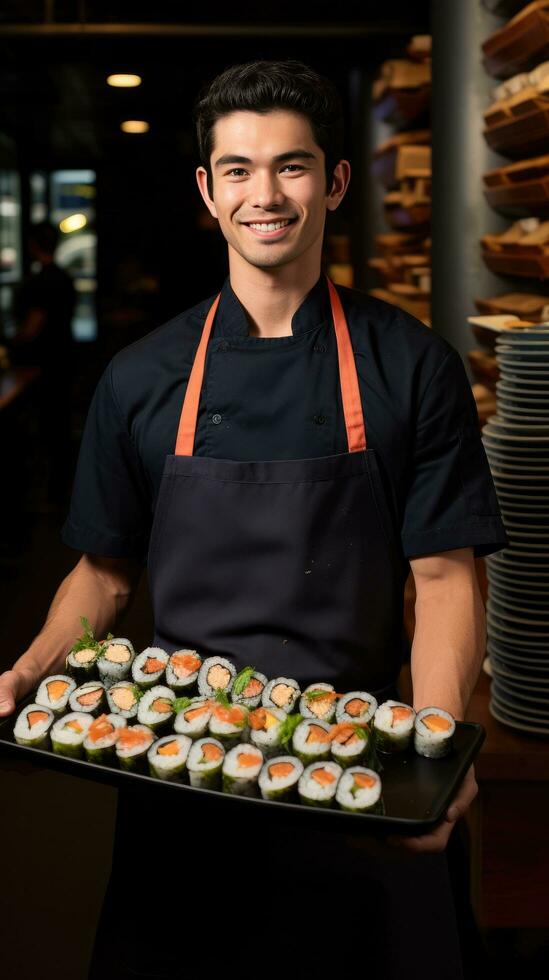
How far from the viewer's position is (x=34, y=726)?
4.78ft

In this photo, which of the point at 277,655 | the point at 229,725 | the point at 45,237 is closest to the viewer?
the point at 229,725

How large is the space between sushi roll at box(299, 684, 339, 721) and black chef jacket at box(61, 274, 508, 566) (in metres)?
0.27

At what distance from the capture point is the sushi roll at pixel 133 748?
1404 millimetres

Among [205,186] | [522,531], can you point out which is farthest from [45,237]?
[205,186]

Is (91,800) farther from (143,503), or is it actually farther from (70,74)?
(70,74)

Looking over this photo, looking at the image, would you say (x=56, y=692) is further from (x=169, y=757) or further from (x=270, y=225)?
(x=270, y=225)

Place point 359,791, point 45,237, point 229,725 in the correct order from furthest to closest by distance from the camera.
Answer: point 45,237 < point 229,725 < point 359,791

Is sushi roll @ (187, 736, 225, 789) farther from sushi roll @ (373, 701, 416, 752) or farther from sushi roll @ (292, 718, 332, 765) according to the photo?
sushi roll @ (373, 701, 416, 752)

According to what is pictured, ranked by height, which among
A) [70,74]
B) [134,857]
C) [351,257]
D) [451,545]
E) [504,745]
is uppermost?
[70,74]

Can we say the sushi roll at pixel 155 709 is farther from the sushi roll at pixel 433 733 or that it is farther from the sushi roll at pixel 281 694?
the sushi roll at pixel 433 733

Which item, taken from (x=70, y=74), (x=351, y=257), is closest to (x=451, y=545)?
(x=351, y=257)

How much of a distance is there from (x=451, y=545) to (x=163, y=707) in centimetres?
45

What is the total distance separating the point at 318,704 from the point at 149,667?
25cm

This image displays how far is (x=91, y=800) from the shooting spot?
12.6ft
